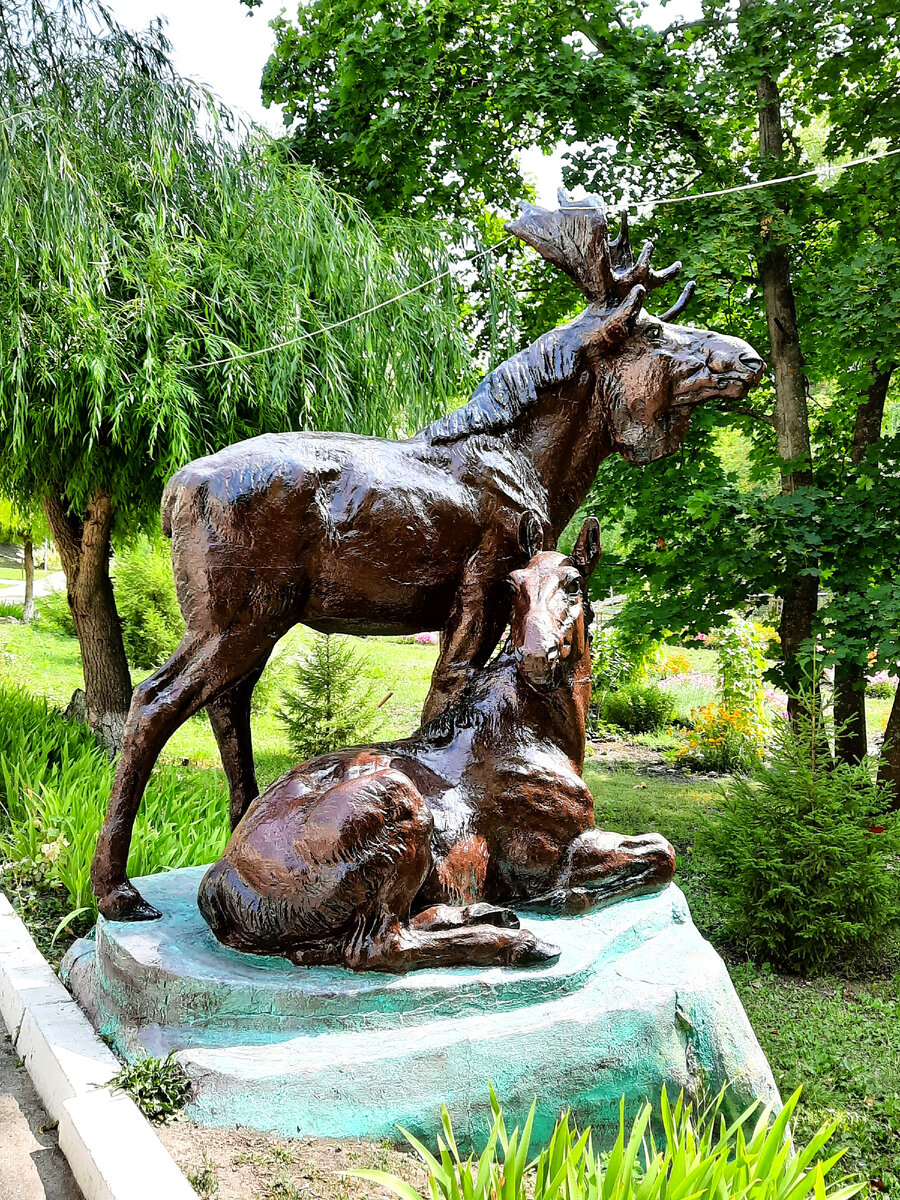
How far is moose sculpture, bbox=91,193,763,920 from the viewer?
2.96 meters

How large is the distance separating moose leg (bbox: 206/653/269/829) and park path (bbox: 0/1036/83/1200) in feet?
3.32

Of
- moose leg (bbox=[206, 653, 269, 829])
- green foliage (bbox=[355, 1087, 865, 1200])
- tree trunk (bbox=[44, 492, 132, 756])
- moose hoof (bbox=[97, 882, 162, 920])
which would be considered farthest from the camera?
tree trunk (bbox=[44, 492, 132, 756])

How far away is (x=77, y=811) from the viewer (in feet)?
15.8

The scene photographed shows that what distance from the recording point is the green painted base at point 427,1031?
98.3 inches

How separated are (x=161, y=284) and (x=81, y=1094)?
458 cm

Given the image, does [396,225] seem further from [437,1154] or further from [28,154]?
[437,1154]

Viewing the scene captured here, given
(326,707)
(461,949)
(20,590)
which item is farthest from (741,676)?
(20,590)

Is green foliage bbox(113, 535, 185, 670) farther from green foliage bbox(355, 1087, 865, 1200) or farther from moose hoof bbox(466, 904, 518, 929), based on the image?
green foliage bbox(355, 1087, 865, 1200)

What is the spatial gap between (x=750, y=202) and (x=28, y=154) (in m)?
4.67

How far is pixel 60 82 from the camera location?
20.4ft

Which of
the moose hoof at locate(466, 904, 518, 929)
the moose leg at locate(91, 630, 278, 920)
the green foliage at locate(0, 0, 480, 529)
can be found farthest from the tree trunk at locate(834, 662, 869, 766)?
the moose leg at locate(91, 630, 278, 920)

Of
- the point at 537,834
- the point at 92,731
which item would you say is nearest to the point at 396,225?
the point at 92,731

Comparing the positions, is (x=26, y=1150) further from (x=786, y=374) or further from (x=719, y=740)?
(x=719, y=740)

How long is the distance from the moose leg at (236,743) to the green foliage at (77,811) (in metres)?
1.25
